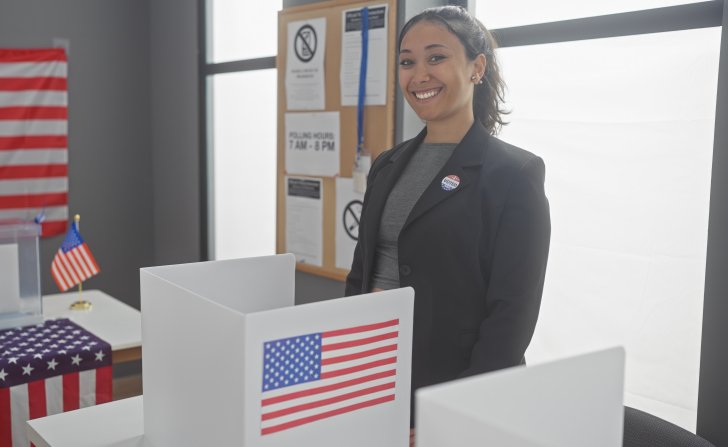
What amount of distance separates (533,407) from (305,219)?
2378mm

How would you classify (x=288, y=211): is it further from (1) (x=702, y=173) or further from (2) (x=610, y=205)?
(1) (x=702, y=173)

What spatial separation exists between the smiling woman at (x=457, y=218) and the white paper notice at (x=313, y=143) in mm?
1216

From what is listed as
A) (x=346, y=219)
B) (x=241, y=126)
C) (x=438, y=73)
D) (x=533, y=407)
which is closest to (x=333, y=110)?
(x=346, y=219)

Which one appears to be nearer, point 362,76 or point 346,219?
point 362,76

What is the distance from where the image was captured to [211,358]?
1001 millimetres

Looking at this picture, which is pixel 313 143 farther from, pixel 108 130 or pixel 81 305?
pixel 108 130

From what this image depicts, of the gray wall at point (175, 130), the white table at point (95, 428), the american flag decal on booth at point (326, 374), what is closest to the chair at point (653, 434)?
the american flag decal on booth at point (326, 374)

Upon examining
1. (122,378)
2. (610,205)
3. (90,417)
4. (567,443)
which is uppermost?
(610,205)

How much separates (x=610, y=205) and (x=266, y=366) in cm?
140

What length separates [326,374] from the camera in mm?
997

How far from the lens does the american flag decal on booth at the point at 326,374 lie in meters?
0.95

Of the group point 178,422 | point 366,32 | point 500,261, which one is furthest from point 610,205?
point 178,422

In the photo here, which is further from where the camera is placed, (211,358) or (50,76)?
(50,76)

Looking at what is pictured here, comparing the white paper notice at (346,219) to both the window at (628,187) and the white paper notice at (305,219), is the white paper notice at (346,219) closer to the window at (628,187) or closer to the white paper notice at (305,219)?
the white paper notice at (305,219)
